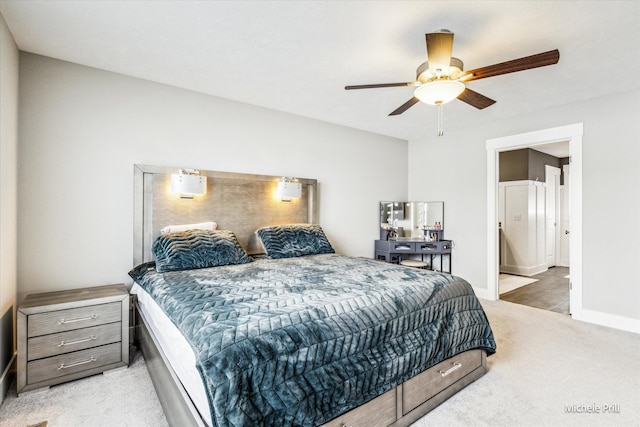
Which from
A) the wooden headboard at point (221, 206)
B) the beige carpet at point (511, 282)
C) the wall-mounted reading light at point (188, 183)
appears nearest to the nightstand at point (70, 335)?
the wooden headboard at point (221, 206)

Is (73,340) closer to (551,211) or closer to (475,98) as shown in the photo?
(475,98)

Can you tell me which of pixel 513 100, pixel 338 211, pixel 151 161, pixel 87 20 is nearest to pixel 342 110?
pixel 338 211

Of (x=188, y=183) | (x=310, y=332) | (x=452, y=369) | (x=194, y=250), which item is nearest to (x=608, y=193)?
(x=452, y=369)

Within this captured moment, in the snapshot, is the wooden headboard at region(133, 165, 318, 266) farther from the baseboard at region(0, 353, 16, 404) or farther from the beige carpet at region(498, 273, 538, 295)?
the beige carpet at region(498, 273, 538, 295)

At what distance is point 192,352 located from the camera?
134 cm

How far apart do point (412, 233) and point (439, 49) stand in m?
3.66

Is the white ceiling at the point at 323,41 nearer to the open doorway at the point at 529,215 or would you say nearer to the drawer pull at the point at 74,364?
the drawer pull at the point at 74,364

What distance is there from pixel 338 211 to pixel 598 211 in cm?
308

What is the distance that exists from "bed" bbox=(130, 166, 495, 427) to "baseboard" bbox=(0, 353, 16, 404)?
31.5 inches

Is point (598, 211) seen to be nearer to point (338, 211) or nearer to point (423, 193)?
point (423, 193)

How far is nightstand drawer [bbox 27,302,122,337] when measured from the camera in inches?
82.6

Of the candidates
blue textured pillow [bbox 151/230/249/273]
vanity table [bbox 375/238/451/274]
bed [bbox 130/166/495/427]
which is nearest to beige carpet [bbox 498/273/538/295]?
vanity table [bbox 375/238/451/274]

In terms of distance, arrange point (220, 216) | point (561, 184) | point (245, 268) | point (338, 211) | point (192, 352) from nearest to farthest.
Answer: point (192, 352), point (245, 268), point (220, 216), point (338, 211), point (561, 184)

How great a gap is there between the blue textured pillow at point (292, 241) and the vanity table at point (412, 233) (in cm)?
155
